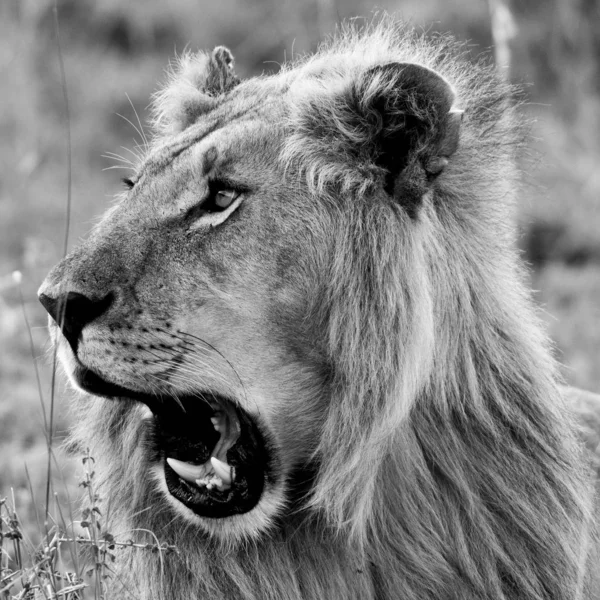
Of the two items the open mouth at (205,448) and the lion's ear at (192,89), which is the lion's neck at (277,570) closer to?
the open mouth at (205,448)

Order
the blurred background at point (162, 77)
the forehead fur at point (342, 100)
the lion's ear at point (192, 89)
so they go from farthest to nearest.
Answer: the blurred background at point (162, 77)
the lion's ear at point (192, 89)
the forehead fur at point (342, 100)

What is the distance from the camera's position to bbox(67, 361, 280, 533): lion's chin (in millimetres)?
2426

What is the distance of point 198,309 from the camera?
7.87ft

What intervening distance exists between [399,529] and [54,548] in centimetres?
82

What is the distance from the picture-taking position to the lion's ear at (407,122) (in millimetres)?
2357

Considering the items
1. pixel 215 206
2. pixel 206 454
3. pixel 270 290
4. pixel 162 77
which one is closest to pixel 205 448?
pixel 206 454

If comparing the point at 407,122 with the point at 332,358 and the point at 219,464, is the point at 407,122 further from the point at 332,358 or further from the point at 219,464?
the point at 219,464

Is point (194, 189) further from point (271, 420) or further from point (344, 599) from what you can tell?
point (344, 599)

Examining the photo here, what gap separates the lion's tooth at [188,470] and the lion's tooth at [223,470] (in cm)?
7

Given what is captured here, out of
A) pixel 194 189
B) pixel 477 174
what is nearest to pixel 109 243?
pixel 194 189

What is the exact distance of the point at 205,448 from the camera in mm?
2602

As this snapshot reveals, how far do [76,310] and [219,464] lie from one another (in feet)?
1.59

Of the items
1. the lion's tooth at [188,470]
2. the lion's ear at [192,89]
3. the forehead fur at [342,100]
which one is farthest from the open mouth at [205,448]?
the lion's ear at [192,89]

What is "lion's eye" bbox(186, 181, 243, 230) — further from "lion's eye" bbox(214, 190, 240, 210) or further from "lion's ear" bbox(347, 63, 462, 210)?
"lion's ear" bbox(347, 63, 462, 210)
